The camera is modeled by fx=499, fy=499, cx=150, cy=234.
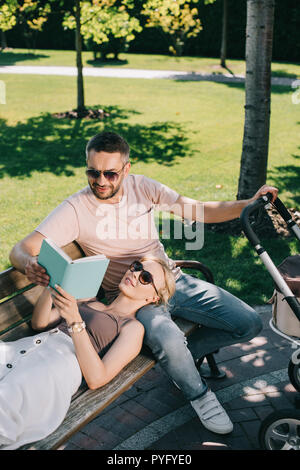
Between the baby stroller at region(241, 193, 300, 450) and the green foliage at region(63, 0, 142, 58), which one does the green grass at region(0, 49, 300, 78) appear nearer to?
the green foliage at region(63, 0, 142, 58)

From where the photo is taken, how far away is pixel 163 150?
977 centimetres

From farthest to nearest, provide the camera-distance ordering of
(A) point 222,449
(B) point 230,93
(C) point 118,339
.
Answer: (B) point 230,93 → (A) point 222,449 → (C) point 118,339

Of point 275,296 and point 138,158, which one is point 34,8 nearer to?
point 138,158

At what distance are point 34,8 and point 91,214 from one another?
29.8 feet

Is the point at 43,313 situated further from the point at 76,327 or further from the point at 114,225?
the point at 114,225

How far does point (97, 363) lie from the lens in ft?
8.36

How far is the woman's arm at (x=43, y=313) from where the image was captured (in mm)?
2873

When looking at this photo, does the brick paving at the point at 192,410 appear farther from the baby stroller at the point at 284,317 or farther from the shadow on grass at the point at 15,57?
the shadow on grass at the point at 15,57

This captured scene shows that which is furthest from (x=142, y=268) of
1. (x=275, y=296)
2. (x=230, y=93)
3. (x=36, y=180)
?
(x=230, y=93)

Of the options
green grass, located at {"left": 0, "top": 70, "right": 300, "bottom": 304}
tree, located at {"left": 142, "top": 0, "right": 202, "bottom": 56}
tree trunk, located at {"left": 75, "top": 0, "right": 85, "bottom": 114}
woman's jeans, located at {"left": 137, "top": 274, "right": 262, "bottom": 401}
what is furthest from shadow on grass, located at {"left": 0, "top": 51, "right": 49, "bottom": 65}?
woman's jeans, located at {"left": 137, "top": 274, "right": 262, "bottom": 401}

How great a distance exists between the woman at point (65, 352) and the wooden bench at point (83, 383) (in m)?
0.06

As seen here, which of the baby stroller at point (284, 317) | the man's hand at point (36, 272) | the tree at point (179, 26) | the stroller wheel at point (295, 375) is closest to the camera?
the man's hand at point (36, 272)

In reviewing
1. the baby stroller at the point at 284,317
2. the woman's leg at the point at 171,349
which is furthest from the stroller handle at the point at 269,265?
the woman's leg at the point at 171,349

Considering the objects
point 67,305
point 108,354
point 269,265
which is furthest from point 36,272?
point 269,265
